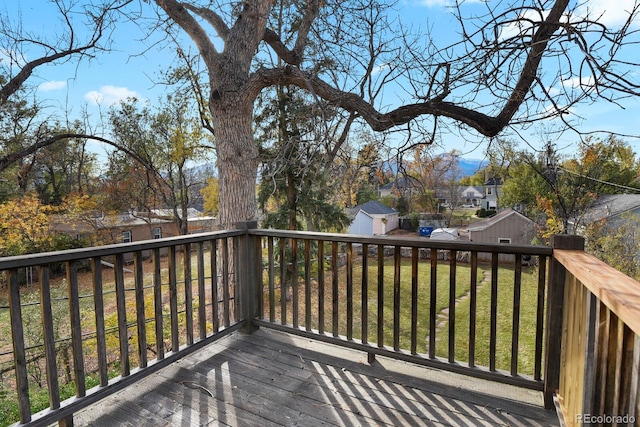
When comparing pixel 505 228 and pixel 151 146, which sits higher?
pixel 151 146

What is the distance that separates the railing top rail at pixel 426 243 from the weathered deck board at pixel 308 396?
2.96ft

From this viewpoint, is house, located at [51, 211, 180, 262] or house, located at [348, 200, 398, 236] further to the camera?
house, located at [348, 200, 398, 236]

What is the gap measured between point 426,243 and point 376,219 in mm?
13659

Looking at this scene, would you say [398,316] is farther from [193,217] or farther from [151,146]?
[193,217]

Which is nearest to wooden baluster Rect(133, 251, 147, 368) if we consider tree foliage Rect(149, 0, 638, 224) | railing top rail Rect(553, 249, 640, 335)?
railing top rail Rect(553, 249, 640, 335)

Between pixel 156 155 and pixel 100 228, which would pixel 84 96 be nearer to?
pixel 156 155

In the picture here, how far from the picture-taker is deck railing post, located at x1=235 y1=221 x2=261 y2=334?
9.60ft

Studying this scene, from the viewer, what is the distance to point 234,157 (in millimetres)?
4703

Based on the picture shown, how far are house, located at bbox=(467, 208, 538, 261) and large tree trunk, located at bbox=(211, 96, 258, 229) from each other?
35.8 feet

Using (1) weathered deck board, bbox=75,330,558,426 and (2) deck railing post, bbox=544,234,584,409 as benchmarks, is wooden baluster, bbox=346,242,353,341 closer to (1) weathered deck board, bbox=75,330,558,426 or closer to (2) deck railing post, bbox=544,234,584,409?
(1) weathered deck board, bbox=75,330,558,426

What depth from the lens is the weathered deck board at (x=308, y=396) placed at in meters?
1.88

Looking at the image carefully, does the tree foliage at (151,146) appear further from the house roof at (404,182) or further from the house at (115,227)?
the house roof at (404,182)

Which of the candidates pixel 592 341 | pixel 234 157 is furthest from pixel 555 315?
pixel 234 157

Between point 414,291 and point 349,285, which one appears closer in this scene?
point 414,291
